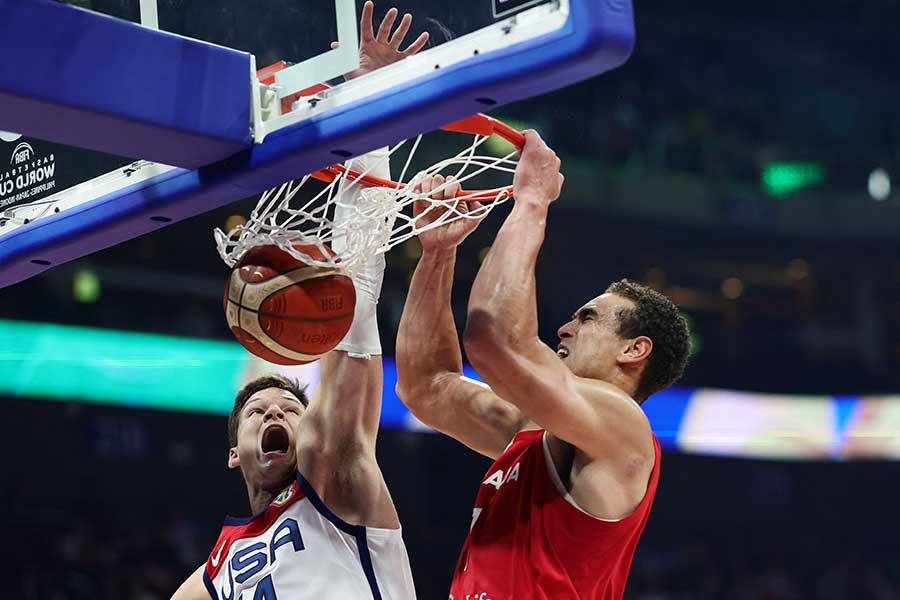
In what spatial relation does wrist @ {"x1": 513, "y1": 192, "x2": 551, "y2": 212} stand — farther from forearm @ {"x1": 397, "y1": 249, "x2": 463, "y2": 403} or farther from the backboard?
forearm @ {"x1": 397, "y1": 249, "x2": 463, "y2": 403}

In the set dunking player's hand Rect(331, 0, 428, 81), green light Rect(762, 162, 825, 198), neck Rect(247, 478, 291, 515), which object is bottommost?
green light Rect(762, 162, 825, 198)

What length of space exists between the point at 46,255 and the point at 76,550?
686 centimetres

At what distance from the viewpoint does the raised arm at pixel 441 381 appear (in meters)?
3.52

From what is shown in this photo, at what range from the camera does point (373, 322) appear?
133 inches

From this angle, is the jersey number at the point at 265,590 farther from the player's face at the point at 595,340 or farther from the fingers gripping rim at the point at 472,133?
the fingers gripping rim at the point at 472,133

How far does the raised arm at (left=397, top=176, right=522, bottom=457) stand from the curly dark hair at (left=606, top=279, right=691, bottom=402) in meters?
0.47

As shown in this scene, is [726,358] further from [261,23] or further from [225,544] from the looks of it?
[261,23]

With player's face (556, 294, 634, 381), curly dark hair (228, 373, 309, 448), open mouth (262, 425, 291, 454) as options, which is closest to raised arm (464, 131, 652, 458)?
player's face (556, 294, 634, 381)

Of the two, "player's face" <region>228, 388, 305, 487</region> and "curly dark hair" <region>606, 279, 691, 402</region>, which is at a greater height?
"curly dark hair" <region>606, 279, 691, 402</region>

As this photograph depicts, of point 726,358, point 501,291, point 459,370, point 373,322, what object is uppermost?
point 501,291

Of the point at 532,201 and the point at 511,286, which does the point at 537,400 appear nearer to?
the point at 511,286

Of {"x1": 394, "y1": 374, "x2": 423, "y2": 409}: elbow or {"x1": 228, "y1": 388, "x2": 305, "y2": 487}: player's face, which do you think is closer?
{"x1": 394, "y1": 374, "x2": 423, "y2": 409}: elbow

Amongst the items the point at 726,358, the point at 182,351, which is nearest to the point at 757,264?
the point at 726,358

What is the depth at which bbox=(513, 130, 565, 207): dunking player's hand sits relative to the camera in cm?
284
